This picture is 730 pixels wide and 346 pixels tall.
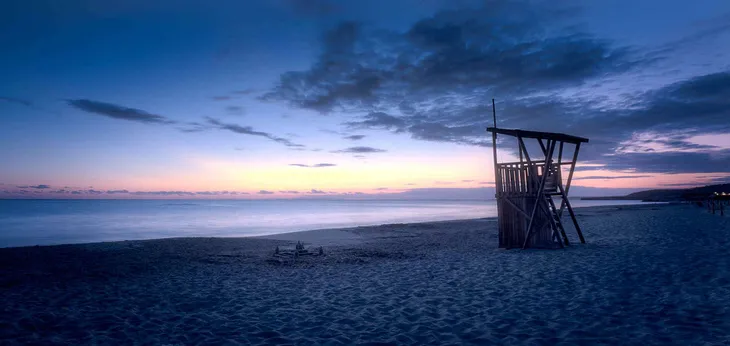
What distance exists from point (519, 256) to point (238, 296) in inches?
426

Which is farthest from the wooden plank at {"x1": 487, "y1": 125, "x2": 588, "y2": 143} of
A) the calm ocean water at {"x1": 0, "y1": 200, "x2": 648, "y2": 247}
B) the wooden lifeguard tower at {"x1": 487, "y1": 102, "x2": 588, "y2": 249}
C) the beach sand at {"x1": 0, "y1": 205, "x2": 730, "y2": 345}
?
the calm ocean water at {"x1": 0, "y1": 200, "x2": 648, "y2": 247}

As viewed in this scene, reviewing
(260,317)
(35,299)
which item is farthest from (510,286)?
(35,299)

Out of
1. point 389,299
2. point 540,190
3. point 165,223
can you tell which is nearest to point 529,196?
point 540,190

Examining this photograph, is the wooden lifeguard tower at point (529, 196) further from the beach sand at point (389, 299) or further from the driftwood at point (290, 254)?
the driftwood at point (290, 254)

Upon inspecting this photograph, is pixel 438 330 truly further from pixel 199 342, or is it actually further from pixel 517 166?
pixel 517 166

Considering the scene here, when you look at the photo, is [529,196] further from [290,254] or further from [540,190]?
[290,254]

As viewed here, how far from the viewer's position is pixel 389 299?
32.3ft

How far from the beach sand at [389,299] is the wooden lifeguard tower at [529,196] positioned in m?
1.30

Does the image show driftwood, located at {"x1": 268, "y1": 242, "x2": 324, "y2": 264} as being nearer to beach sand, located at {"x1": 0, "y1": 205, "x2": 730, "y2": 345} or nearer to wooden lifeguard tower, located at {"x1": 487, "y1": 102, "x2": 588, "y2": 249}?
beach sand, located at {"x1": 0, "y1": 205, "x2": 730, "y2": 345}

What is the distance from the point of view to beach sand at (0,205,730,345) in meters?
7.17

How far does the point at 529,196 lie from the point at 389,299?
34.1 ft

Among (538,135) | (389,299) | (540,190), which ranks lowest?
(389,299)

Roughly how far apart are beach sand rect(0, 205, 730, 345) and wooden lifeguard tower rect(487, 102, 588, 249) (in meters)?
1.30

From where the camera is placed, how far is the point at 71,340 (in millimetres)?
7340
